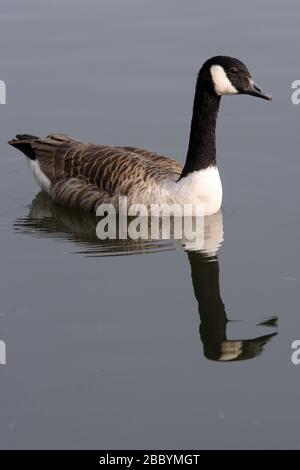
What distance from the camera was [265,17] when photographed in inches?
658

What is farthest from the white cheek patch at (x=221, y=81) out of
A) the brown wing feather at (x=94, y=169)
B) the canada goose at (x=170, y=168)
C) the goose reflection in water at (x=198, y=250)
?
the goose reflection in water at (x=198, y=250)

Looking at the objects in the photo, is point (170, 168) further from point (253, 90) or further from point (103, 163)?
point (253, 90)

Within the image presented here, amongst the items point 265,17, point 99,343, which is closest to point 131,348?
point 99,343

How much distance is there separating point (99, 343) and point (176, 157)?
481cm

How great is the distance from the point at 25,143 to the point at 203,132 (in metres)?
2.38

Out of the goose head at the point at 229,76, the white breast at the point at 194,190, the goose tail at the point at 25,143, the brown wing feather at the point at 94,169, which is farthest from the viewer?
the goose tail at the point at 25,143

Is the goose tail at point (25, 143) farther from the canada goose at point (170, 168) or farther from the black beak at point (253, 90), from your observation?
the black beak at point (253, 90)

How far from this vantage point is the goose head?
11234 millimetres

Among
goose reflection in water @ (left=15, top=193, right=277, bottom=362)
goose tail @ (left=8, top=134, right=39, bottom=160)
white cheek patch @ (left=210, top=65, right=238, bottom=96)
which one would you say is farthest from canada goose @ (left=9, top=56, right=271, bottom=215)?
goose tail @ (left=8, top=134, right=39, bottom=160)

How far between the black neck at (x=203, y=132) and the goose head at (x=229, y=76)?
6.7 inches

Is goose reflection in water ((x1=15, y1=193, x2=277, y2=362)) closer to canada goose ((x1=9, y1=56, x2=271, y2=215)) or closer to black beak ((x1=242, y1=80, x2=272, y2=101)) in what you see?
canada goose ((x1=9, y1=56, x2=271, y2=215))

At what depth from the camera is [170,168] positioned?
39.1 feet

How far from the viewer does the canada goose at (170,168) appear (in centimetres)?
1131
